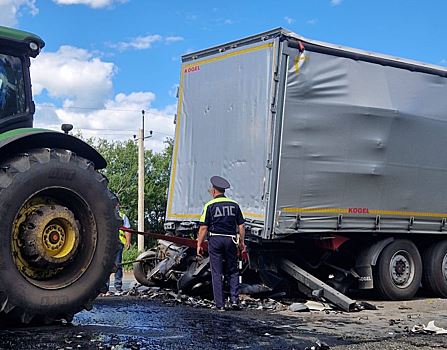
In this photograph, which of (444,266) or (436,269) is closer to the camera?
(436,269)

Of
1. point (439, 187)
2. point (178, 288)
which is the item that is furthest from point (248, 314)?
point (439, 187)

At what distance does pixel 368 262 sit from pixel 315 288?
132cm

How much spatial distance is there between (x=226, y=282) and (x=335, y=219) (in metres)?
1.87

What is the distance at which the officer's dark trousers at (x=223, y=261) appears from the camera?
838cm

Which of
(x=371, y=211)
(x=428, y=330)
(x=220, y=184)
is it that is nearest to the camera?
(x=428, y=330)

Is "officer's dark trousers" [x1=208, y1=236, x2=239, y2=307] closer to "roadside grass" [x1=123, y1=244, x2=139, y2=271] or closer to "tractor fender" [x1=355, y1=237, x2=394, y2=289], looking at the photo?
"tractor fender" [x1=355, y1=237, x2=394, y2=289]

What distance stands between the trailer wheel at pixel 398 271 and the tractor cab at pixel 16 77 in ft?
20.2

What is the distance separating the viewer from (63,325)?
5.57 m

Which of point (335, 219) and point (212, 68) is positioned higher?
point (212, 68)

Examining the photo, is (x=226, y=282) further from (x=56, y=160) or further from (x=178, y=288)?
(x=56, y=160)

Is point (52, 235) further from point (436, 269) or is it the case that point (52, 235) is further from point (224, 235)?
point (436, 269)

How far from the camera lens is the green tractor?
5.18 meters

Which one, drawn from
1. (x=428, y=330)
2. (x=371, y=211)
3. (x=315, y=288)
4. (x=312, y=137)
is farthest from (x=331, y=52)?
(x=428, y=330)

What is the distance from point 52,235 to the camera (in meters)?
5.41
